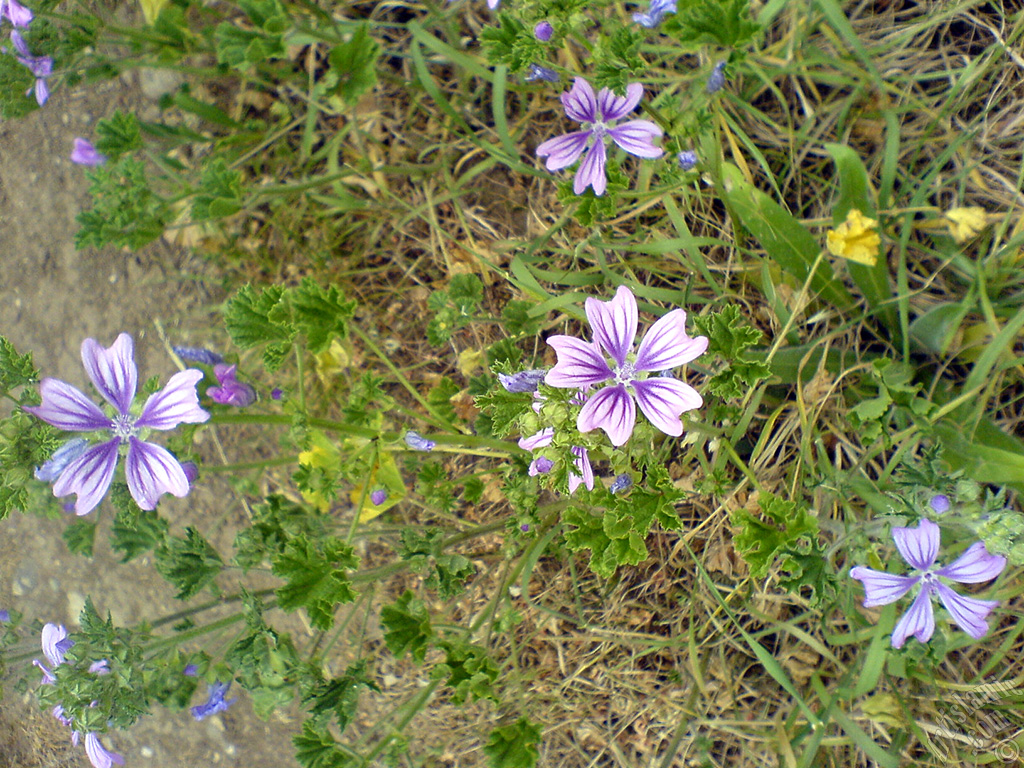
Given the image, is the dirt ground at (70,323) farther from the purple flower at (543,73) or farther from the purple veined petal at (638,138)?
the purple veined petal at (638,138)

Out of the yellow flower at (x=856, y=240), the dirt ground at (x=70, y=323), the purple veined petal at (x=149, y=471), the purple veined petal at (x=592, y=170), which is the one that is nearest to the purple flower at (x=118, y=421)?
the purple veined petal at (x=149, y=471)

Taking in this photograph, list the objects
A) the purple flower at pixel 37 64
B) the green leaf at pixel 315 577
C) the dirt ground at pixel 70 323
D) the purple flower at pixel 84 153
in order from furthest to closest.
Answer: the dirt ground at pixel 70 323 → the purple flower at pixel 84 153 → the purple flower at pixel 37 64 → the green leaf at pixel 315 577

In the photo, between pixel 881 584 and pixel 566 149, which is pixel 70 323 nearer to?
pixel 566 149

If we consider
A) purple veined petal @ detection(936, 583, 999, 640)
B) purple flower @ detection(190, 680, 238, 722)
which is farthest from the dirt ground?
purple veined petal @ detection(936, 583, 999, 640)

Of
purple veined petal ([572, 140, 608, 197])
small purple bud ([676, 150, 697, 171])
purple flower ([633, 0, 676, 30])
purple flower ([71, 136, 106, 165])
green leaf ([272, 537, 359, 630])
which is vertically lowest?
green leaf ([272, 537, 359, 630])

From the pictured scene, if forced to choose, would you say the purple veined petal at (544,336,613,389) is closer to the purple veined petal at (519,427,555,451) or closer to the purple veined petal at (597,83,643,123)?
the purple veined petal at (519,427,555,451)

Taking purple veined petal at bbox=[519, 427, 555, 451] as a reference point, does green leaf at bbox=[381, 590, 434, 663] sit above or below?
below
